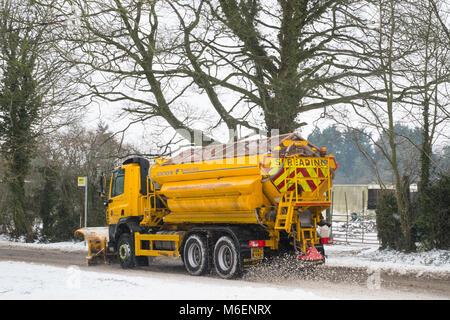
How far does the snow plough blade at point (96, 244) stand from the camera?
1608cm

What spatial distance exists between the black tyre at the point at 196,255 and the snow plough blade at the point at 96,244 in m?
3.92

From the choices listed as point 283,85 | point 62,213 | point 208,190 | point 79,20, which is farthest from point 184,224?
point 62,213

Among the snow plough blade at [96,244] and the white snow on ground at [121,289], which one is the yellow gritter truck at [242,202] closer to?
the white snow on ground at [121,289]

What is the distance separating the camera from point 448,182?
15.5m

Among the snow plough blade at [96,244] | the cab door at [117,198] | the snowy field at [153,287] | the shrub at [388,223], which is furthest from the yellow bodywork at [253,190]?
the shrub at [388,223]

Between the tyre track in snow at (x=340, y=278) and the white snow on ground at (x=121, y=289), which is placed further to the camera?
the tyre track in snow at (x=340, y=278)

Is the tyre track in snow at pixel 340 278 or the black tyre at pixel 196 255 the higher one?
the black tyre at pixel 196 255

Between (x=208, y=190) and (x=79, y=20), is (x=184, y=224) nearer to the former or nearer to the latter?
(x=208, y=190)

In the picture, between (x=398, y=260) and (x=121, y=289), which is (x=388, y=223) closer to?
(x=398, y=260)

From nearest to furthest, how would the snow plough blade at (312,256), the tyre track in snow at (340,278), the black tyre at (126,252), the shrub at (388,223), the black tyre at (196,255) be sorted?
the tyre track in snow at (340,278) → the snow plough blade at (312,256) → the black tyre at (196,255) → the black tyre at (126,252) → the shrub at (388,223)

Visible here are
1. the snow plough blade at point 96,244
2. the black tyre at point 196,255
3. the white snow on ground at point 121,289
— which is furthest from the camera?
the snow plough blade at point 96,244

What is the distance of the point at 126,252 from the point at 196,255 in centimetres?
287

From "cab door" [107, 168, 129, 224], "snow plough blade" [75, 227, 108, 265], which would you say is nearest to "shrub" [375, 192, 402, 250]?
"cab door" [107, 168, 129, 224]
